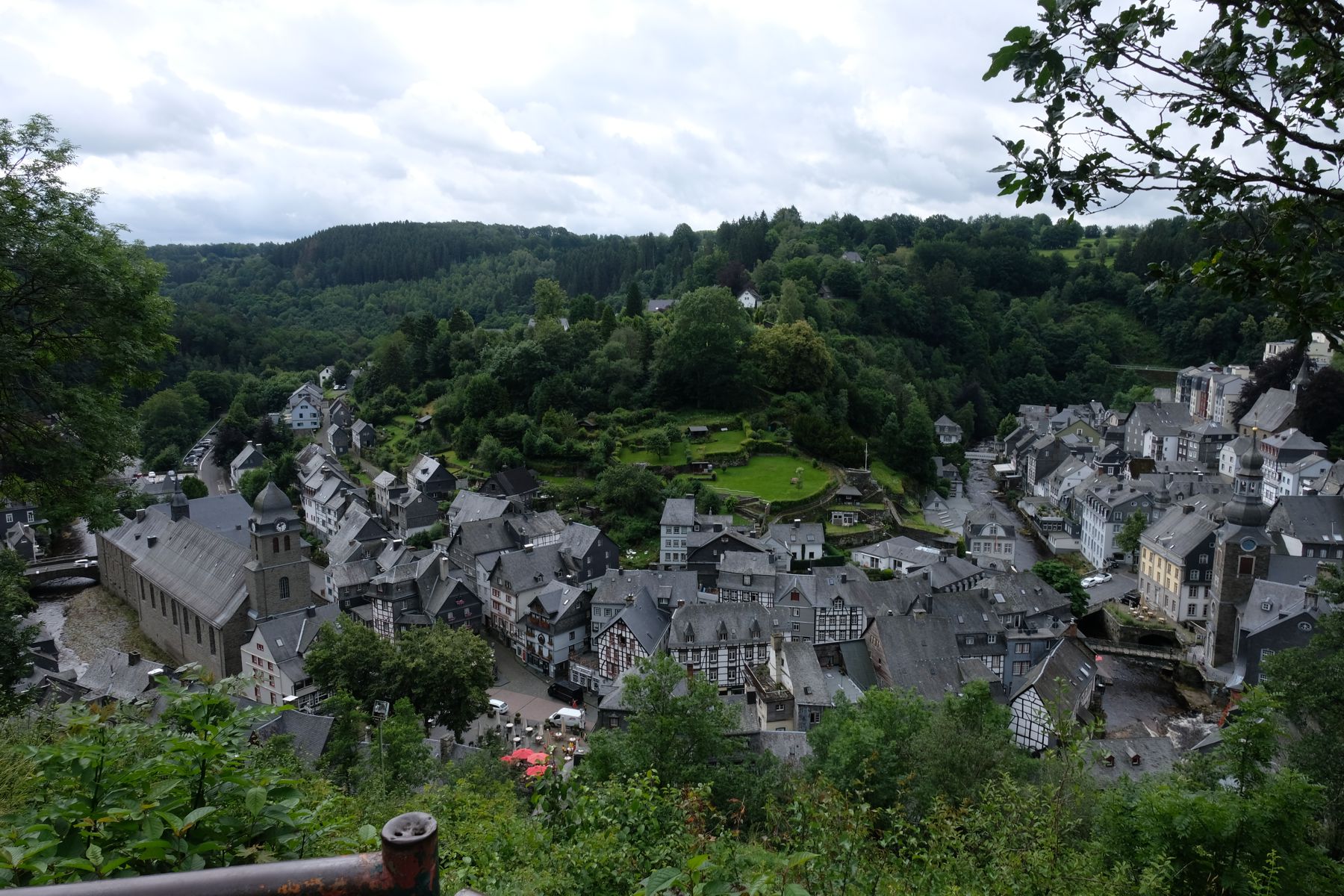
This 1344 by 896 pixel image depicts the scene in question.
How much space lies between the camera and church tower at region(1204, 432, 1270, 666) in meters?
31.5

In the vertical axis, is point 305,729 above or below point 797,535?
below

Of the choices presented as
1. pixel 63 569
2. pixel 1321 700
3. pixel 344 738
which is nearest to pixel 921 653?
pixel 1321 700

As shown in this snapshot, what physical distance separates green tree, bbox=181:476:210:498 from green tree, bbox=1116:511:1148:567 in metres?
52.8

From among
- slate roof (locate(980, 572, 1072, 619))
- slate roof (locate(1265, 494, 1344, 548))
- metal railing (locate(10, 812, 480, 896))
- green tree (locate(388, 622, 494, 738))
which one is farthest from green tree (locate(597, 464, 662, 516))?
metal railing (locate(10, 812, 480, 896))

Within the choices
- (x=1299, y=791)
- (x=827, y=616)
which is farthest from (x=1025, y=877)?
(x=827, y=616)

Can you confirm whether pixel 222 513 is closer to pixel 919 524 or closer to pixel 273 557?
pixel 273 557

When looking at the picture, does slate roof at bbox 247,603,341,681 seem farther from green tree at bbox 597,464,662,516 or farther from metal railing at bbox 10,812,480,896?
metal railing at bbox 10,812,480,896

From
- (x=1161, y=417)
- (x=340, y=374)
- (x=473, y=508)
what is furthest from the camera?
(x=340, y=374)

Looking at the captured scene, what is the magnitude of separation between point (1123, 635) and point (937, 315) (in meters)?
50.7

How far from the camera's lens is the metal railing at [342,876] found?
186 cm

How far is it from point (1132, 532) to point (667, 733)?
36.1m

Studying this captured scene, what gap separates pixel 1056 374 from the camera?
85500 mm

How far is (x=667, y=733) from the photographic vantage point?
16281 mm

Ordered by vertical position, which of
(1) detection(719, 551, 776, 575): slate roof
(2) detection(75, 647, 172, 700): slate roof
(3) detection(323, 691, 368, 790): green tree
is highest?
(1) detection(719, 551, 776, 575): slate roof
